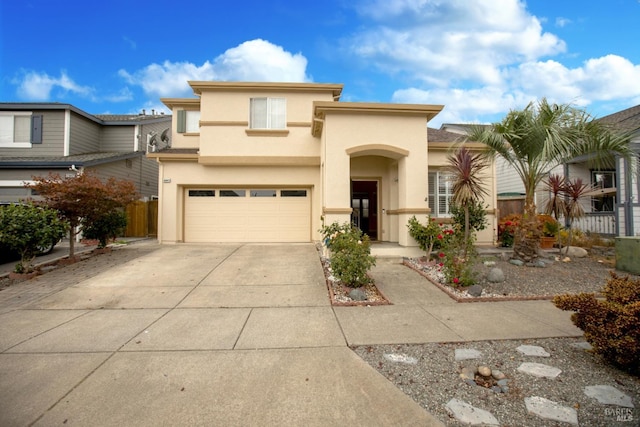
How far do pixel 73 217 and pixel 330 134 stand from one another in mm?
7796

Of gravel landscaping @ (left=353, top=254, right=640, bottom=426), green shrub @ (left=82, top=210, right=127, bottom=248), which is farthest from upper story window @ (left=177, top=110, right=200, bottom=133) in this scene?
gravel landscaping @ (left=353, top=254, right=640, bottom=426)

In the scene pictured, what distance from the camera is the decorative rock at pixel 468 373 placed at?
3274mm

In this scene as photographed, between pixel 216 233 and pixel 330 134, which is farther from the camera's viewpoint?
pixel 216 233

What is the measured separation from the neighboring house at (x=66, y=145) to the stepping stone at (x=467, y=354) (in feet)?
49.5

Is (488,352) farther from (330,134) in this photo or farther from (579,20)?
(579,20)

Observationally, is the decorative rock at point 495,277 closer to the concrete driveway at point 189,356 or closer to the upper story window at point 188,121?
the concrete driveway at point 189,356

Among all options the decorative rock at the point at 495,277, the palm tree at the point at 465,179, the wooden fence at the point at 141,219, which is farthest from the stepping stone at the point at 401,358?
the wooden fence at the point at 141,219

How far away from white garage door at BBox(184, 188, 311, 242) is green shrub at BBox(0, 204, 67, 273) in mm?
4428

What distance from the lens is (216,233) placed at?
40.1ft

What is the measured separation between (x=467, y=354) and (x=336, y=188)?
5.86 meters

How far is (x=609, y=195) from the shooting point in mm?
13008

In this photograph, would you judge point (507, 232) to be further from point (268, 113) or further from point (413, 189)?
point (268, 113)

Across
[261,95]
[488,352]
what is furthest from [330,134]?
[488,352]

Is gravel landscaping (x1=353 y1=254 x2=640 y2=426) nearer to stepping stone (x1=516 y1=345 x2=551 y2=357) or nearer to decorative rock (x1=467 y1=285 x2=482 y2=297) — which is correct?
stepping stone (x1=516 y1=345 x2=551 y2=357)
